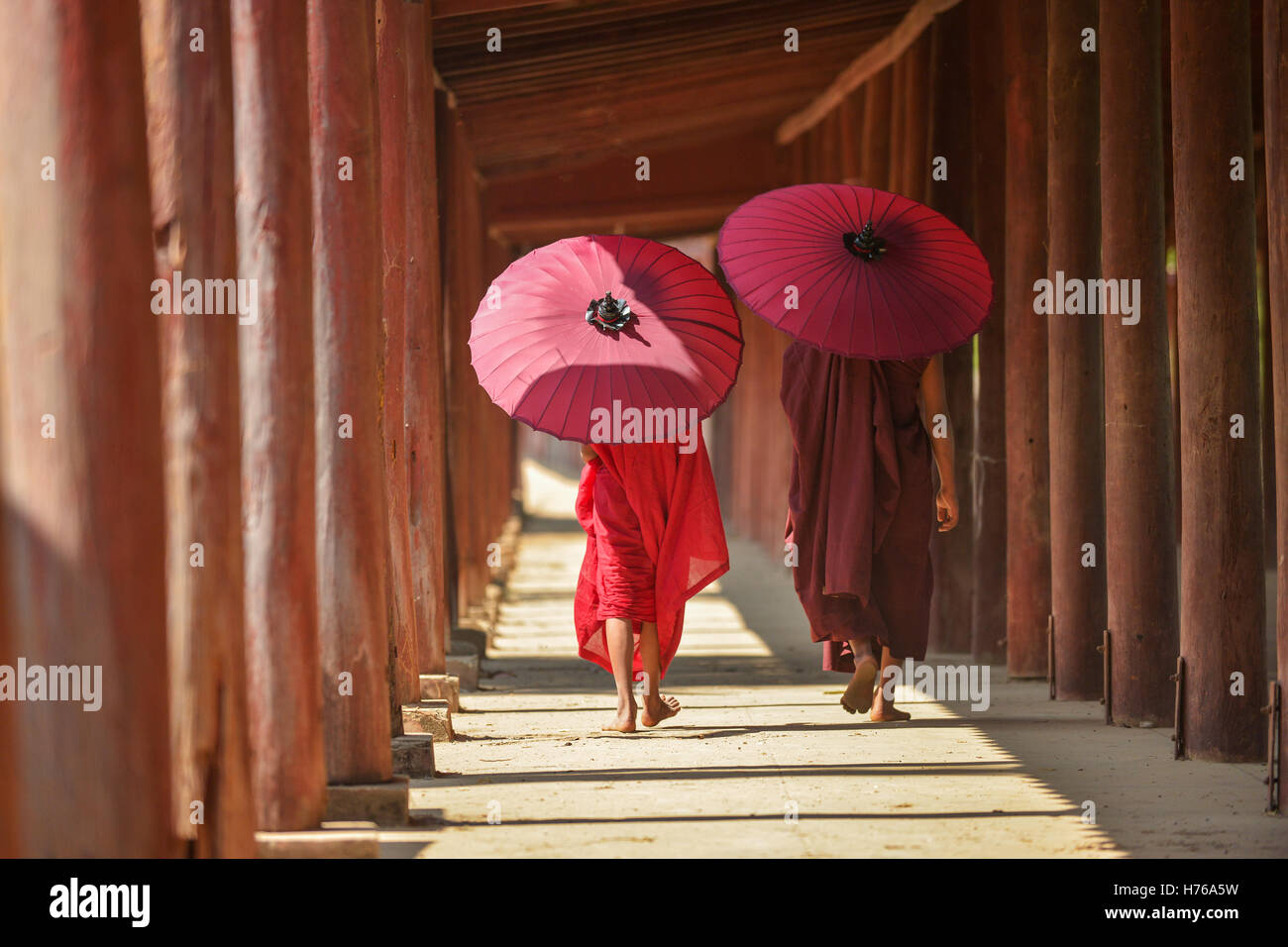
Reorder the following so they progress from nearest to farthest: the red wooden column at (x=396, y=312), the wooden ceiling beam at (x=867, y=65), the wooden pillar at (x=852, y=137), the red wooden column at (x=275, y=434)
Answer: the red wooden column at (x=275, y=434), the red wooden column at (x=396, y=312), the wooden ceiling beam at (x=867, y=65), the wooden pillar at (x=852, y=137)

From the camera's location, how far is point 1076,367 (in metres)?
7.10

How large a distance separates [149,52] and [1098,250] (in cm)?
465

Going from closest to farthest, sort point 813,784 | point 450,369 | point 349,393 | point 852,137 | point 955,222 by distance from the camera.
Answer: point 349,393, point 813,784, point 955,222, point 450,369, point 852,137

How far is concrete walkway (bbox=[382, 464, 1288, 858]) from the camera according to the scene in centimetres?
443

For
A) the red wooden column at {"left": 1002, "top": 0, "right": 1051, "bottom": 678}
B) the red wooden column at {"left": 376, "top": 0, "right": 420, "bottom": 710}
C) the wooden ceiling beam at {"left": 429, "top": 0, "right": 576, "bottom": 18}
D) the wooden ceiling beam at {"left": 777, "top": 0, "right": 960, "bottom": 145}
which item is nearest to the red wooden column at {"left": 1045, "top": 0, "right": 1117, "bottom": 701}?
the red wooden column at {"left": 1002, "top": 0, "right": 1051, "bottom": 678}

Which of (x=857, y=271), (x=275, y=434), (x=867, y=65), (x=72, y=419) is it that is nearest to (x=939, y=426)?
(x=857, y=271)

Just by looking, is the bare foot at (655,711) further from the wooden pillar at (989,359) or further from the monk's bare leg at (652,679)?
the wooden pillar at (989,359)

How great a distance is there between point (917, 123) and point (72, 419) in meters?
7.15

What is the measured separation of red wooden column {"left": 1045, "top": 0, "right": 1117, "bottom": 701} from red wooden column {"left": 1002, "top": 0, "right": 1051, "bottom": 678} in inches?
22.3

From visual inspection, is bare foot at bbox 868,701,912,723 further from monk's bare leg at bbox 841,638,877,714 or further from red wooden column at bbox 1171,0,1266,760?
red wooden column at bbox 1171,0,1266,760

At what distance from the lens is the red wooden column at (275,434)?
433 cm

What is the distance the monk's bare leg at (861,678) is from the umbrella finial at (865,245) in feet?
4.93

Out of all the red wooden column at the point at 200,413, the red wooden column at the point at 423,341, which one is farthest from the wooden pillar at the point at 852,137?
the red wooden column at the point at 200,413

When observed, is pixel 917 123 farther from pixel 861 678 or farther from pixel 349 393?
pixel 349 393
